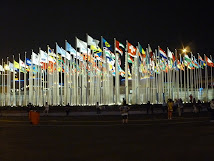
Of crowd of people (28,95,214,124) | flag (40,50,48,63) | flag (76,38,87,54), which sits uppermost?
flag (76,38,87,54)

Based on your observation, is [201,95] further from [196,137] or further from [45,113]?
[196,137]

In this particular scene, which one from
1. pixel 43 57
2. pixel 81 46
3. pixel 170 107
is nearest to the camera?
pixel 170 107

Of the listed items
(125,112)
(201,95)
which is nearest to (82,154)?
(125,112)

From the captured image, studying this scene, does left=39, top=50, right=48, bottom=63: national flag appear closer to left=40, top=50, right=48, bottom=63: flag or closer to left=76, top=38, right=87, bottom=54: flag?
left=40, top=50, right=48, bottom=63: flag

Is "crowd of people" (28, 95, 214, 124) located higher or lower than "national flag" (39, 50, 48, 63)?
lower

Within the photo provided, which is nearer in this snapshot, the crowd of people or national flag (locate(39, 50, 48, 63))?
the crowd of people

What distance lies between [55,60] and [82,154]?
3299 cm

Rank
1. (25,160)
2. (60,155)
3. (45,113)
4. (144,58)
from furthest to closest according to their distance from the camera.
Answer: (144,58), (45,113), (60,155), (25,160)

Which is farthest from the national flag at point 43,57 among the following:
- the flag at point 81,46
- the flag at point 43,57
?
the flag at point 81,46

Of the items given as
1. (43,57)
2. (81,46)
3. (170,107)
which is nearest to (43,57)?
(43,57)

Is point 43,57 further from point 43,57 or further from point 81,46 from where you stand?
point 81,46

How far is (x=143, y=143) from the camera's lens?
1247 centimetres

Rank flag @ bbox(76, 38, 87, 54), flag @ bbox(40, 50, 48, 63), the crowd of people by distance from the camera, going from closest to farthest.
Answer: the crowd of people
flag @ bbox(76, 38, 87, 54)
flag @ bbox(40, 50, 48, 63)

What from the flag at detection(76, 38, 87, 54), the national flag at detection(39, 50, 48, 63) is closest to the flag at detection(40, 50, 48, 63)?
the national flag at detection(39, 50, 48, 63)
